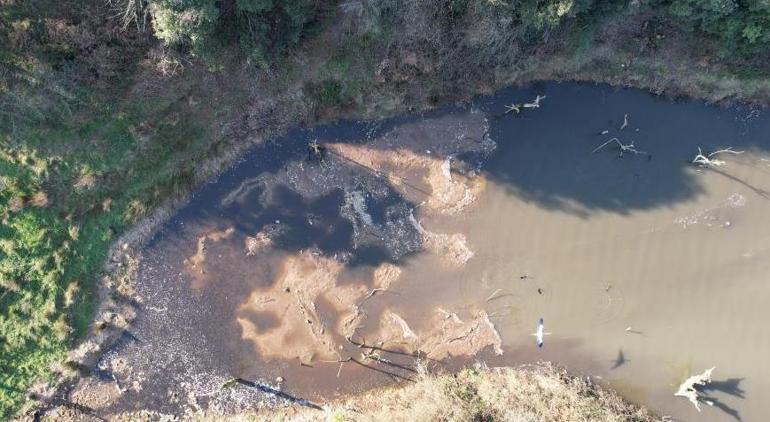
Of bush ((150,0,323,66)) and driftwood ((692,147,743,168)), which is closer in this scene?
bush ((150,0,323,66))

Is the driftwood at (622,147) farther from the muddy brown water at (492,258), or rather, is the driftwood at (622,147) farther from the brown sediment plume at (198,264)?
the brown sediment plume at (198,264)

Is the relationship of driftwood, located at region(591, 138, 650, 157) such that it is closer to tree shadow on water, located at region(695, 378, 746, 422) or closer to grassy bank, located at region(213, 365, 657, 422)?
grassy bank, located at region(213, 365, 657, 422)

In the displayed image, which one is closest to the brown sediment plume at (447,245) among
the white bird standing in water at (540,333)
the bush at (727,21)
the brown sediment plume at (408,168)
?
the brown sediment plume at (408,168)

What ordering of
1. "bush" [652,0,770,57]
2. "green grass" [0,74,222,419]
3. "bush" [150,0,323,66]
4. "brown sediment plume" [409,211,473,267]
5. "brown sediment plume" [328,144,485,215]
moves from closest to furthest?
1. "bush" [150,0,323,66]
2. "bush" [652,0,770,57]
3. "green grass" [0,74,222,419]
4. "brown sediment plume" [409,211,473,267]
5. "brown sediment plume" [328,144,485,215]

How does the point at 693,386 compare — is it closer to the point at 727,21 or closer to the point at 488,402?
the point at 488,402

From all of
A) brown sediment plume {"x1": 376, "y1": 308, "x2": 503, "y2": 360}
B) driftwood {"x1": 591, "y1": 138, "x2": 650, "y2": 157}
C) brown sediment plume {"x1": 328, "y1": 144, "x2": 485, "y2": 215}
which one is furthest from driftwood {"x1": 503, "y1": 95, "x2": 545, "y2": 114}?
brown sediment plume {"x1": 376, "y1": 308, "x2": 503, "y2": 360}

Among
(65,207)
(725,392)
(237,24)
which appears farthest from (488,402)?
(65,207)
